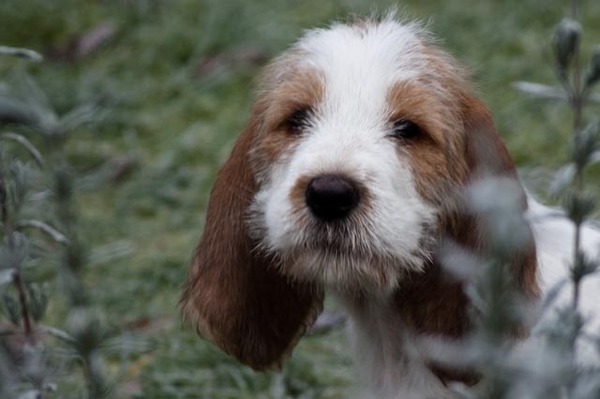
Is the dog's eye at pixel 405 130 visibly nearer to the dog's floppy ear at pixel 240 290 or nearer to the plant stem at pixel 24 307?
the dog's floppy ear at pixel 240 290

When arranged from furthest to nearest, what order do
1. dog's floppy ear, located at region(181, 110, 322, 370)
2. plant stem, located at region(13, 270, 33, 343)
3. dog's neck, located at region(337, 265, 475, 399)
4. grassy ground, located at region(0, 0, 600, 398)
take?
grassy ground, located at region(0, 0, 600, 398), dog's floppy ear, located at region(181, 110, 322, 370), dog's neck, located at region(337, 265, 475, 399), plant stem, located at region(13, 270, 33, 343)

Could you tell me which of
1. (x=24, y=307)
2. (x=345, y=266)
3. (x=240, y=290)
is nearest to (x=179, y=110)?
(x=240, y=290)

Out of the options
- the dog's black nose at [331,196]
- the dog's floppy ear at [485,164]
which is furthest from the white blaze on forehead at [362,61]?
the dog's black nose at [331,196]

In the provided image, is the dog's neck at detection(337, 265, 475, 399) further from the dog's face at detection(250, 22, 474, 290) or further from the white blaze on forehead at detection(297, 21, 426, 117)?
the white blaze on forehead at detection(297, 21, 426, 117)

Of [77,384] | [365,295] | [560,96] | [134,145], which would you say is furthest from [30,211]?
[560,96]

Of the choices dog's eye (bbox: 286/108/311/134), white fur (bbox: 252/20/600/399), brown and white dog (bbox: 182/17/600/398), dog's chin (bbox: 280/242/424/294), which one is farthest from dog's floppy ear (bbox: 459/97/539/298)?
dog's eye (bbox: 286/108/311/134)

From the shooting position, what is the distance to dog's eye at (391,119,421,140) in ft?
13.3

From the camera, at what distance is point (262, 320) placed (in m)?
4.64

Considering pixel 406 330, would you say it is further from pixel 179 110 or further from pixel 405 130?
pixel 179 110

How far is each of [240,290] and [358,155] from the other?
0.93m

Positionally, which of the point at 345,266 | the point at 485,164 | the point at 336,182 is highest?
the point at 336,182

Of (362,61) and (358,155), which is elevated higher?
(362,61)

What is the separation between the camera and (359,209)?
380 cm

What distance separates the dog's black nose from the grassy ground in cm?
188
